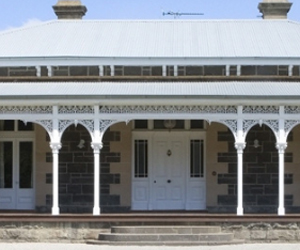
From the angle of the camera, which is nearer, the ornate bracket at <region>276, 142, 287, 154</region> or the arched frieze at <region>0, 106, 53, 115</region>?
the ornate bracket at <region>276, 142, 287, 154</region>

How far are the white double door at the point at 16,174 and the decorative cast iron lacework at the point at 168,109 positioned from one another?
152 inches

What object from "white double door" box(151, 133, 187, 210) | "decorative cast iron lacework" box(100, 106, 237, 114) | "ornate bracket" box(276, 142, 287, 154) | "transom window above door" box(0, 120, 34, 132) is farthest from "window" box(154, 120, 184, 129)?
"ornate bracket" box(276, 142, 287, 154)

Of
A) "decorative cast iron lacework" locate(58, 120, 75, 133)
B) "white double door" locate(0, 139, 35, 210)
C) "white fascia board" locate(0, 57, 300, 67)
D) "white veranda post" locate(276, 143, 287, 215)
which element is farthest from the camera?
"white double door" locate(0, 139, 35, 210)

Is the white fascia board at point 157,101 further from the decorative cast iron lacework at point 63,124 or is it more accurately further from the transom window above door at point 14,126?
the transom window above door at point 14,126

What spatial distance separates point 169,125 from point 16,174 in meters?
4.66

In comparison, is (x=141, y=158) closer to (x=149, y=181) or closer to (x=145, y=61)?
(x=149, y=181)

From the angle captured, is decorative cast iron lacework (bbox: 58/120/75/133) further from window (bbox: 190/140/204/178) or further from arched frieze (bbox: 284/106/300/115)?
arched frieze (bbox: 284/106/300/115)

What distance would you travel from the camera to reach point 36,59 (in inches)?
908

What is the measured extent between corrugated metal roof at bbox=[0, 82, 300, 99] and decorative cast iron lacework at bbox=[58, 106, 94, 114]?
38cm

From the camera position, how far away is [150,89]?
21906 millimetres

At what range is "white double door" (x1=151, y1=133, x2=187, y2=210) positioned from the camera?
2359cm

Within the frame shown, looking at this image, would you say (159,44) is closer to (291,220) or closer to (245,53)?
(245,53)

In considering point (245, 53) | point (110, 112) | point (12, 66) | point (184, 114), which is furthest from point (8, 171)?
point (245, 53)

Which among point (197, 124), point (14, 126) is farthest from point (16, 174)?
point (197, 124)
